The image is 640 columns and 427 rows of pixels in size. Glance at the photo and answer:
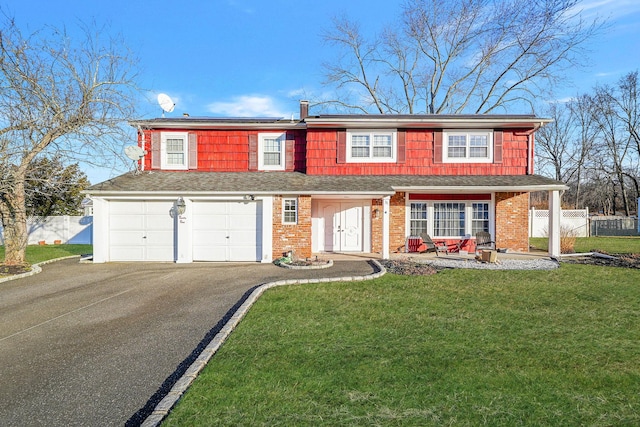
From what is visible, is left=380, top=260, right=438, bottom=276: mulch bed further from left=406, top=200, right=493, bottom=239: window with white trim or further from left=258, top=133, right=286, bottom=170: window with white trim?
left=258, top=133, right=286, bottom=170: window with white trim

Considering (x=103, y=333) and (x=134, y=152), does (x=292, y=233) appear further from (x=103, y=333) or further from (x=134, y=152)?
(x=103, y=333)

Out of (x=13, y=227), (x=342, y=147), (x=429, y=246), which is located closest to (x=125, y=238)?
(x=13, y=227)

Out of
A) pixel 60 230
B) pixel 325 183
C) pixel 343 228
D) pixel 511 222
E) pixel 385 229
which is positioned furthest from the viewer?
pixel 60 230

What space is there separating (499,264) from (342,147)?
722cm

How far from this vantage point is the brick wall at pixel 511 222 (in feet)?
48.7

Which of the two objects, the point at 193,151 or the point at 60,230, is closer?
the point at 193,151

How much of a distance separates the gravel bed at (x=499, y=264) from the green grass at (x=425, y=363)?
3231 mm

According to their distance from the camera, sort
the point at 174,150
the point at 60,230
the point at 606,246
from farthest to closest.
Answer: the point at 60,230 → the point at 606,246 → the point at 174,150

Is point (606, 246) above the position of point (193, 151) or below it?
below

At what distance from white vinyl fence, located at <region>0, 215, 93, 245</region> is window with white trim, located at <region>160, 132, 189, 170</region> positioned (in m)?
9.94

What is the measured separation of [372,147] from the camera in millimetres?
14781

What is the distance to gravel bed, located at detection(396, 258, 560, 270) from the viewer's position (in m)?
11.2

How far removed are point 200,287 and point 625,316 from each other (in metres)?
8.83

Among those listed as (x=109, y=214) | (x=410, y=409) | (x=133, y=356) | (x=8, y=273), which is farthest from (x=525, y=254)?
(x=8, y=273)
